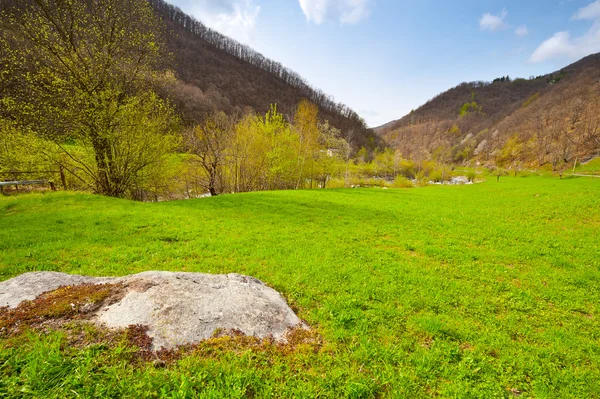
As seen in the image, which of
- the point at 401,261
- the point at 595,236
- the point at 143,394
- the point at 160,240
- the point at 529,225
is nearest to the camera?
the point at 143,394

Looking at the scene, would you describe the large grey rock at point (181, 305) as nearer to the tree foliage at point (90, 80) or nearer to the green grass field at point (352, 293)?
the green grass field at point (352, 293)

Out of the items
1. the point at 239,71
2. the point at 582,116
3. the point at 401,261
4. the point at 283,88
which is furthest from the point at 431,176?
the point at 239,71

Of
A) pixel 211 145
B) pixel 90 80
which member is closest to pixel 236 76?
pixel 211 145

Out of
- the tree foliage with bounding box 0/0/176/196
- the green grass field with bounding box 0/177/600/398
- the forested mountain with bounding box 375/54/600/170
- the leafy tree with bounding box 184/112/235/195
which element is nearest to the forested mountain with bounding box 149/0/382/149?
the forested mountain with bounding box 375/54/600/170

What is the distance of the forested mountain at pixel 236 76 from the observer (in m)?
101

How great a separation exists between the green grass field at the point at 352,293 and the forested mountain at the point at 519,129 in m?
75.6

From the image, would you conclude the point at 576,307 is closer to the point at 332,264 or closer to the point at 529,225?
the point at 332,264

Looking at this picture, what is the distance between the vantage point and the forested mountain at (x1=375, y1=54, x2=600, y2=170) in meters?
68.9

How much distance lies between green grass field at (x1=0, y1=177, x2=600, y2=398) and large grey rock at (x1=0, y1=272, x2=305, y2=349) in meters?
0.42

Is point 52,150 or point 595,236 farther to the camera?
point 52,150

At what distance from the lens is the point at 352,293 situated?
6.03 m

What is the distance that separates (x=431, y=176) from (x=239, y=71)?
110 metres

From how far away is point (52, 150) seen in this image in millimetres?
15711

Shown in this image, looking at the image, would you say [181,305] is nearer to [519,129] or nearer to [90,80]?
[90,80]
